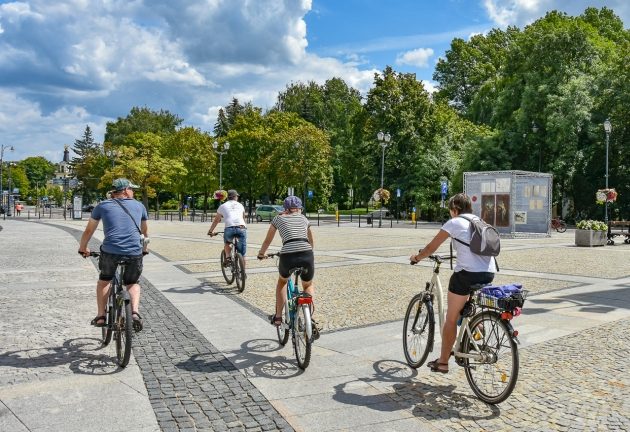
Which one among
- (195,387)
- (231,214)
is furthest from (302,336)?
(231,214)

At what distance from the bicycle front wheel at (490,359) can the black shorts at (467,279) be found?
9.1 inches

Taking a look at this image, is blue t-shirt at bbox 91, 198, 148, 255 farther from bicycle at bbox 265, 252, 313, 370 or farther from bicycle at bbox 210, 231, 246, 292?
bicycle at bbox 210, 231, 246, 292

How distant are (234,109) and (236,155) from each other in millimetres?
27936

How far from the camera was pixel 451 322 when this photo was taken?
4.61 metres

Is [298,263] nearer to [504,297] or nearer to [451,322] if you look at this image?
[451,322]

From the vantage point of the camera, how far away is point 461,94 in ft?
Answer: 220

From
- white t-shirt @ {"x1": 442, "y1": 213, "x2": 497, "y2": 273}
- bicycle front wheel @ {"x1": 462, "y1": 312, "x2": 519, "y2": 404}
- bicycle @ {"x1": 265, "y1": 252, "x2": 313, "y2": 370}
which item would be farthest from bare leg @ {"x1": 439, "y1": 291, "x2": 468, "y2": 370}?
bicycle @ {"x1": 265, "y1": 252, "x2": 313, "y2": 370}

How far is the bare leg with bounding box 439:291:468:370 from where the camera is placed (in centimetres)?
454

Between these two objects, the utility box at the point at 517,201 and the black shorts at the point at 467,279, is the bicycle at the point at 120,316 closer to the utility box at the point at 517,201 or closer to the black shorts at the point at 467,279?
the black shorts at the point at 467,279

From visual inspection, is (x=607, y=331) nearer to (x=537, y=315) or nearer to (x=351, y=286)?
(x=537, y=315)

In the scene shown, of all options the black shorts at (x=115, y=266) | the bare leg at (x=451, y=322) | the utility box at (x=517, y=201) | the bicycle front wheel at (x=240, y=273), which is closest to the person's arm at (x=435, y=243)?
the bare leg at (x=451, y=322)

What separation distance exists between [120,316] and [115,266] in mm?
534

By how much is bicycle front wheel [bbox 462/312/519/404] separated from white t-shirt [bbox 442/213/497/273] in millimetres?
370

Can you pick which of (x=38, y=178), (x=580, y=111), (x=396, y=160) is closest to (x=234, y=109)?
(x=396, y=160)
